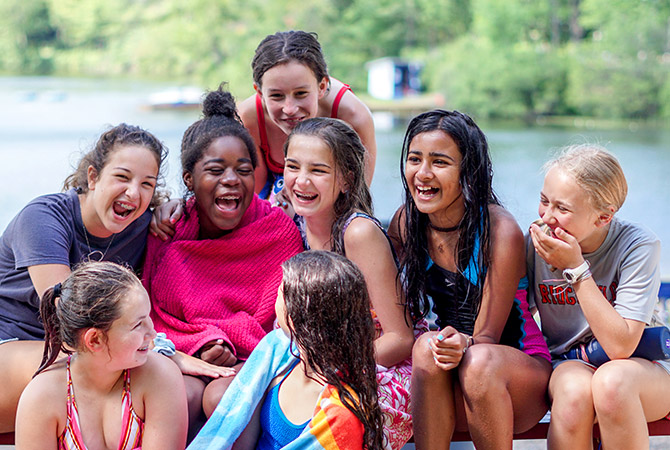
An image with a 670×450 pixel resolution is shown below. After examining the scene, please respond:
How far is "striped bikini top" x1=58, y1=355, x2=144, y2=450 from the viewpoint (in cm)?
197

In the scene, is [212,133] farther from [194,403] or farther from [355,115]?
[194,403]

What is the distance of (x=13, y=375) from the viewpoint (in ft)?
7.36

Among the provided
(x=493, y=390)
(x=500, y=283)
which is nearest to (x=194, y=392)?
(x=493, y=390)

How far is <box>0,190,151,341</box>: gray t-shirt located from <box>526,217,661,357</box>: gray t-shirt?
1472 mm

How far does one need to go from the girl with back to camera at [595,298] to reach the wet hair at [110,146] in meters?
1.33

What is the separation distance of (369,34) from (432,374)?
62.0 feet

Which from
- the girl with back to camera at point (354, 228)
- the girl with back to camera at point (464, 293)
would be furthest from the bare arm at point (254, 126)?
the girl with back to camera at point (464, 293)

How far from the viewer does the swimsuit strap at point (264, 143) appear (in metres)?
3.14

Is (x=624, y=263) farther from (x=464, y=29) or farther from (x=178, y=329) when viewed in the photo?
(x=464, y=29)

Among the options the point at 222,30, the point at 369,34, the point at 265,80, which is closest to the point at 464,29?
the point at 369,34

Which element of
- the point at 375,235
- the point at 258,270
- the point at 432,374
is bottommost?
the point at 432,374

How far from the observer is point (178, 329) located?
2.49 meters

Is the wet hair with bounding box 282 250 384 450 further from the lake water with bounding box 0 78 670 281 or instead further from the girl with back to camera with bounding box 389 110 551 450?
the lake water with bounding box 0 78 670 281

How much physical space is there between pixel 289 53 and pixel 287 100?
0.63 feet
